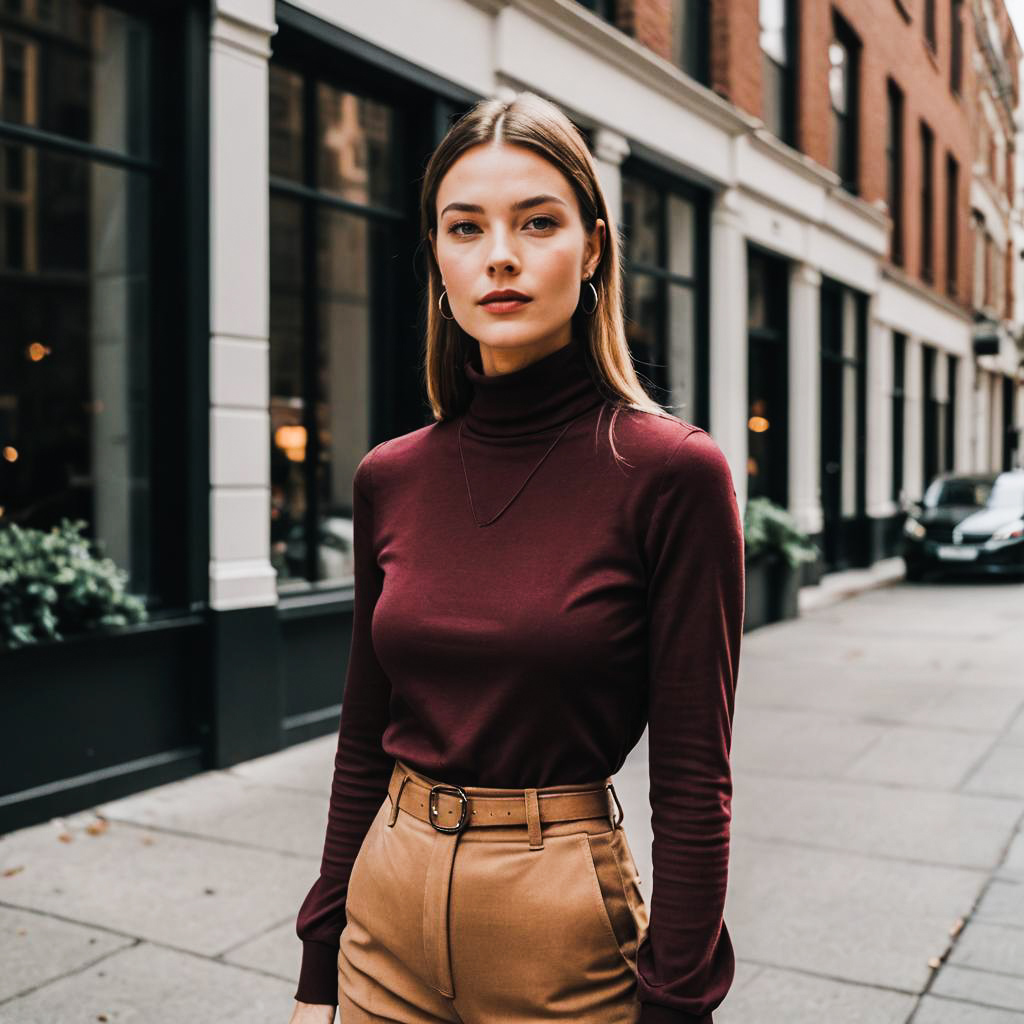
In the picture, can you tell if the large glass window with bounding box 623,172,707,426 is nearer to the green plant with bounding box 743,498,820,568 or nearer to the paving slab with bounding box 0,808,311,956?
the green plant with bounding box 743,498,820,568

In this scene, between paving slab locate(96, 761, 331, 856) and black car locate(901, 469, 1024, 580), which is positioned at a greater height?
black car locate(901, 469, 1024, 580)

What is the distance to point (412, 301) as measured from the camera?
337 inches

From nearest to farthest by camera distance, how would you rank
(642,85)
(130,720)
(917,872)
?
1. (917,872)
2. (130,720)
3. (642,85)

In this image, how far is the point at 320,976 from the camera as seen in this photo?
77.2 inches

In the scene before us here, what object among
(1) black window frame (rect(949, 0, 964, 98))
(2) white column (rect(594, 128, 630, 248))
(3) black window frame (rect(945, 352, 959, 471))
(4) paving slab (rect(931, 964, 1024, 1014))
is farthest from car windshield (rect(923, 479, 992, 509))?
(4) paving slab (rect(931, 964, 1024, 1014))

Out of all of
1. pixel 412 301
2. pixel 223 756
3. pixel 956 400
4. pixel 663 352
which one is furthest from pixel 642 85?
pixel 956 400

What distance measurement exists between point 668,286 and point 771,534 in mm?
2741

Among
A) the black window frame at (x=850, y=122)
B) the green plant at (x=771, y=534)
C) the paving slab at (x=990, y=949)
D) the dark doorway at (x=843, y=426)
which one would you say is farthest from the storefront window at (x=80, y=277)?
the black window frame at (x=850, y=122)

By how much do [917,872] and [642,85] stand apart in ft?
27.0

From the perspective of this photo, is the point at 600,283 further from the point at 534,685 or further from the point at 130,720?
the point at 130,720

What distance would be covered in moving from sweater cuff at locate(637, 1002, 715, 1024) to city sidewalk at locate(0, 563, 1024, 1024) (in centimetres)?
246

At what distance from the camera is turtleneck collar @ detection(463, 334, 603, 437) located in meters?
1.80

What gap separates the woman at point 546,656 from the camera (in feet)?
5.37

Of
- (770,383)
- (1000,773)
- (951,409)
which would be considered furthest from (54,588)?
(951,409)
